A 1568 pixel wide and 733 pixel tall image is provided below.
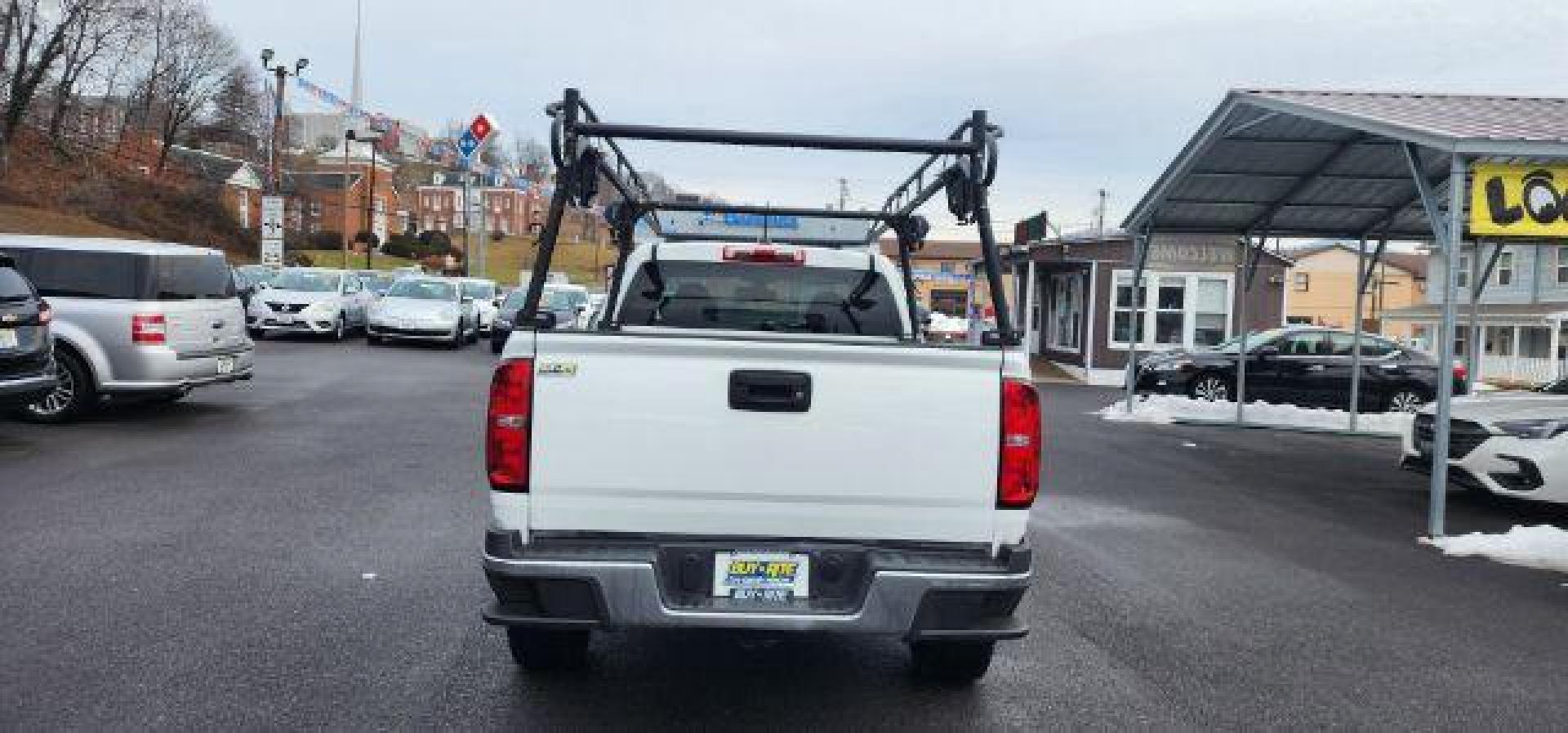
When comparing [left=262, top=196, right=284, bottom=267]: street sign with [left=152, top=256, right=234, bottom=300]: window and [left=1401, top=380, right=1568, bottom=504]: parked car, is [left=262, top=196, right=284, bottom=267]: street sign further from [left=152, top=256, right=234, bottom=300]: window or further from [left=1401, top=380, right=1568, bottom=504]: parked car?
[left=1401, top=380, right=1568, bottom=504]: parked car

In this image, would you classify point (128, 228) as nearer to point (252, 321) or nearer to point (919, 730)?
point (252, 321)

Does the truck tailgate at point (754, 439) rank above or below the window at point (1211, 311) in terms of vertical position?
below

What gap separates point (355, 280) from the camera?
29.2m

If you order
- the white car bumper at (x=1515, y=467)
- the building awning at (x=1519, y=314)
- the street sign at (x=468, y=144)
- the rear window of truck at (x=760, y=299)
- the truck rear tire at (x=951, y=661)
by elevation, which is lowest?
the truck rear tire at (x=951, y=661)

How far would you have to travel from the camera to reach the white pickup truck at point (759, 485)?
13.1ft

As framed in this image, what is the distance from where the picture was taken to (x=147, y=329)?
11938mm

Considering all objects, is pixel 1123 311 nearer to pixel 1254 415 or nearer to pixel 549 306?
pixel 1254 415

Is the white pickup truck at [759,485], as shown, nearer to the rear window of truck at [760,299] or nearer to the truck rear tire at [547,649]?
the truck rear tire at [547,649]

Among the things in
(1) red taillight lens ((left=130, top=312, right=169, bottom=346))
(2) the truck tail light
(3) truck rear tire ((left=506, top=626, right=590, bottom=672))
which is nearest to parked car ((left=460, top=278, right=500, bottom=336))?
(1) red taillight lens ((left=130, top=312, right=169, bottom=346))

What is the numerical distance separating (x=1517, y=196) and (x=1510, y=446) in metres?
1.96

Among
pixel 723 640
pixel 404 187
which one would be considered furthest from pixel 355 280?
pixel 404 187

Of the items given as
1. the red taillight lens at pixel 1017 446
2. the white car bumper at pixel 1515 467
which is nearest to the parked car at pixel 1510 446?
the white car bumper at pixel 1515 467

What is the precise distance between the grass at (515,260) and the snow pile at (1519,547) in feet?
201

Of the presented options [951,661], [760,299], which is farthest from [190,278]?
[951,661]
